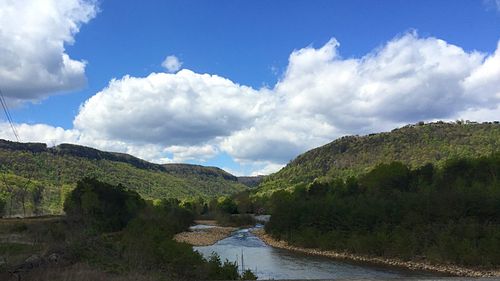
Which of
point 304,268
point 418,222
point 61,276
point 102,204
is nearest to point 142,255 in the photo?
point 61,276

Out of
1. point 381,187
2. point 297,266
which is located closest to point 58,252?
point 297,266

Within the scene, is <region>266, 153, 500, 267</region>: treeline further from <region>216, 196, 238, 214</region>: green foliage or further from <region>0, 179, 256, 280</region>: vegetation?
<region>216, 196, 238, 214</region>: green foliage

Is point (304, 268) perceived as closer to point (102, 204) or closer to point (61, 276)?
point (61, 276)

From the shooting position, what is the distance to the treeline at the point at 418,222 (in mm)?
45781

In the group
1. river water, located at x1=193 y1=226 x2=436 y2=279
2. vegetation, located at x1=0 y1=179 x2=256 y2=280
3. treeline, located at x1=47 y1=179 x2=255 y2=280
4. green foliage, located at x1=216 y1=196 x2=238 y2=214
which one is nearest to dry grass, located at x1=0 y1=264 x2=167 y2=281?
vegetation, located at x1=0 y1=179 x2=256 y2=280

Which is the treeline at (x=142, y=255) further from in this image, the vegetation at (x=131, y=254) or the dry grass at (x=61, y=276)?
the dry grass at (x=61, y=276)

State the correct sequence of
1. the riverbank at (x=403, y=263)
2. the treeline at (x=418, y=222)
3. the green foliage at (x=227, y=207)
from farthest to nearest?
the green foliage at (x=227, y=207) → the treeline at (x=418, y=222) → the riverbank at (x=403, y=263)

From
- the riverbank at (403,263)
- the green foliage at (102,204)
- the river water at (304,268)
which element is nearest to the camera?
the river water at (304,268)

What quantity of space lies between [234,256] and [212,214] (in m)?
96.9

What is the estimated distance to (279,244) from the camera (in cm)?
6975

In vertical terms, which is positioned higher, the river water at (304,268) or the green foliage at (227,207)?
the green foliage at (227,207)

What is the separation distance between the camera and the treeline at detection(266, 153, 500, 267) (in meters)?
45.8

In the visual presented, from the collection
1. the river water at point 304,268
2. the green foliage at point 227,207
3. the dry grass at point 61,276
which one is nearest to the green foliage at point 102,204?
the river water at point 304,268

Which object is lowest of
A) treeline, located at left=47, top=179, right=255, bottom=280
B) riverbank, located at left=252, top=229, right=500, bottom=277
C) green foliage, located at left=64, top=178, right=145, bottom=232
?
riverbank, located at left=252, top=229, right=500, bottom=277
